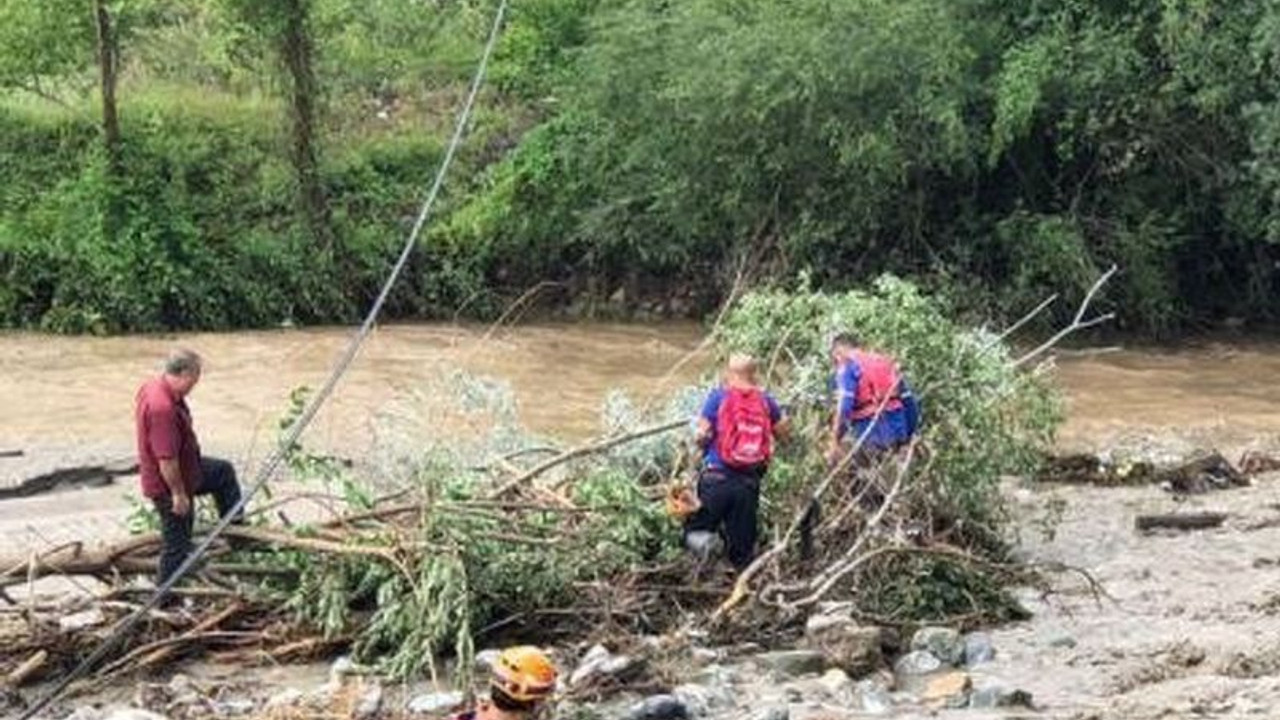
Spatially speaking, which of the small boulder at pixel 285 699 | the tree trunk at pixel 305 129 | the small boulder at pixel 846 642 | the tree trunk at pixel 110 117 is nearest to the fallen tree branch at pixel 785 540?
the small boulder at pixel 846 642

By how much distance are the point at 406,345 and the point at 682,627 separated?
1387 centimetres

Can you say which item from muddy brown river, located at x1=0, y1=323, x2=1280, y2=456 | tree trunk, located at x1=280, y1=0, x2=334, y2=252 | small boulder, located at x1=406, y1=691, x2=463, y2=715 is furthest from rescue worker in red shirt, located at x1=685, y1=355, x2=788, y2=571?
tree trunk, located at x1=280, y1=0, x2=334, y2=252

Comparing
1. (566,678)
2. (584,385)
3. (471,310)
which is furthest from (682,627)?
(471,310)

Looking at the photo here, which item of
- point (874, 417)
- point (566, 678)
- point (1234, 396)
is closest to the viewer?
point (566, 678)

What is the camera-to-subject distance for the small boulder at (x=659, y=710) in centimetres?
949

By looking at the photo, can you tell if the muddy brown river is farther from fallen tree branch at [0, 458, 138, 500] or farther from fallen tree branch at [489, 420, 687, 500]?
fallen tree branch at [489, 420, 687, 500]

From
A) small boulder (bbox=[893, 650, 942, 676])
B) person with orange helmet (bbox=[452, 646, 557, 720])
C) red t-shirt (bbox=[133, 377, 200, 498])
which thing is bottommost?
small boulder (bbox=[893, 650, 942, 676])

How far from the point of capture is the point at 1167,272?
1011 inches

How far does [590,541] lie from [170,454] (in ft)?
7.48

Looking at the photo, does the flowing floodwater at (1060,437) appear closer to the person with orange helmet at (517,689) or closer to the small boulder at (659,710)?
the small boulder at (659,710)

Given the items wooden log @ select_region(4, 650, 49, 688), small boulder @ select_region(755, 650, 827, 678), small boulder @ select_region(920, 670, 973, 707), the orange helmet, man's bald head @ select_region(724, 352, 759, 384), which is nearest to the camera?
the orange helmet

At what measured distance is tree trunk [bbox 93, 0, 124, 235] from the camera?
89.0 feet

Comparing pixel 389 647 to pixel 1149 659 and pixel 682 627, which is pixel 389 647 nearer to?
pixel 682 627

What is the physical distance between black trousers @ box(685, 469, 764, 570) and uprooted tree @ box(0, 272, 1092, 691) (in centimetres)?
20
